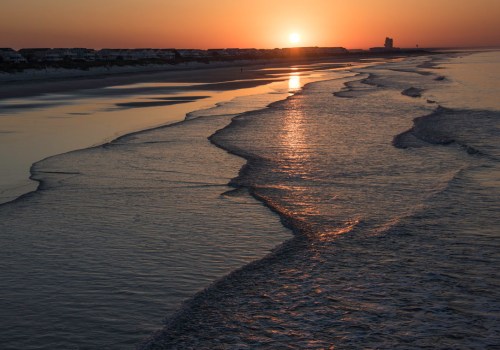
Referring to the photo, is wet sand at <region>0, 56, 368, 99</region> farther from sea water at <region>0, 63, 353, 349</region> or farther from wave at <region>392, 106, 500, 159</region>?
sea water at <region>0, 63, 353, 349</region>

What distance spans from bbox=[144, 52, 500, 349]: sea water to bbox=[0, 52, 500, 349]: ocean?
2 cm

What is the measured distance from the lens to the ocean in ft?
14.3

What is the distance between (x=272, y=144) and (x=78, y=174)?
490cm

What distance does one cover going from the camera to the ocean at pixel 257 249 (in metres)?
4.37

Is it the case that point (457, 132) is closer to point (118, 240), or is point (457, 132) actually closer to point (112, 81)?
point (118, 240)

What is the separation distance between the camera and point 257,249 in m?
6.23

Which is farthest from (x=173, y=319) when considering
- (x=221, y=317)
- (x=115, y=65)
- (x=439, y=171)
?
(x=115, y=65)

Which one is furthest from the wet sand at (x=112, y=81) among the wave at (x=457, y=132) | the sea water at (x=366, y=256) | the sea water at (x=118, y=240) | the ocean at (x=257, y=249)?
the sea water at (x=366, y=256)

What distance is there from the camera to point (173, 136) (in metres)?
15.1

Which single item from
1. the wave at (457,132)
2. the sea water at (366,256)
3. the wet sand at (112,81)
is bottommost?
the sea water at (366,256)

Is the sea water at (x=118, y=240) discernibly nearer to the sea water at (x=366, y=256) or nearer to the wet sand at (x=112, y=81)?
the sea water at (x=366, y=256)

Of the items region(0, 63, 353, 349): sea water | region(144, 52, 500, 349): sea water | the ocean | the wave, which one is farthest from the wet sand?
region(144, 52, 500, 349): sea water

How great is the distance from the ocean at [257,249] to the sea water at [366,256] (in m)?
0.02

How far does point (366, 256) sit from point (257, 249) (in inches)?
46.6
